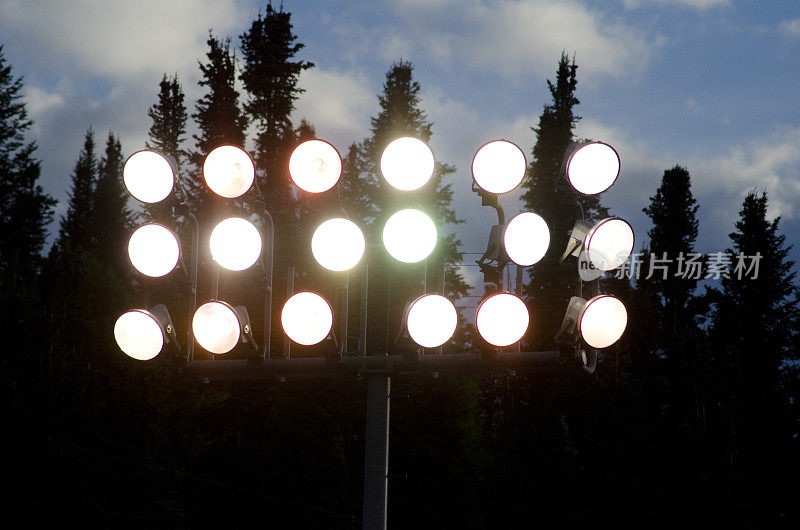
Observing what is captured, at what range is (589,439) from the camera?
32.7 metres

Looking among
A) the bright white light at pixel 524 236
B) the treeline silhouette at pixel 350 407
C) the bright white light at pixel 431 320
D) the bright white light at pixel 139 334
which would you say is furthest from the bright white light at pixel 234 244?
the treeline silhouette at pixel 350 407

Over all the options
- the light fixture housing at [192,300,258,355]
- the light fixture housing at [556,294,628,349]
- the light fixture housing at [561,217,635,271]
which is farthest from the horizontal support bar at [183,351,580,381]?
the light fixture housing at [561,217,635,271]

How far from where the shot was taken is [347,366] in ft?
16.6

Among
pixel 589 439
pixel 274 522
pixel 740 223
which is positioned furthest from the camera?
pixel 740 223

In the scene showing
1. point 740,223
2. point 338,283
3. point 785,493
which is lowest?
point 785,493

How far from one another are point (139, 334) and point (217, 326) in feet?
1.56

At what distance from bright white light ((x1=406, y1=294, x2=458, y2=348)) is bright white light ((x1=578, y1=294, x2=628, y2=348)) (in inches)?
28.5

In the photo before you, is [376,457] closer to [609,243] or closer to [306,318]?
[306,318]

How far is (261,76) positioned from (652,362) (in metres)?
23.6

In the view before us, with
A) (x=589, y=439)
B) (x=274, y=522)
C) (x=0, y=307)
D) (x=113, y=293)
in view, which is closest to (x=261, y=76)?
(x=113, y=293)

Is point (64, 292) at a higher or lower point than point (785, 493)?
higher

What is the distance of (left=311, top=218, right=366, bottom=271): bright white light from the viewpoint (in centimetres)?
461

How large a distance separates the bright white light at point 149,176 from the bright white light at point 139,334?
0.75m

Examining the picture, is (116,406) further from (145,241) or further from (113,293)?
(145,241)
